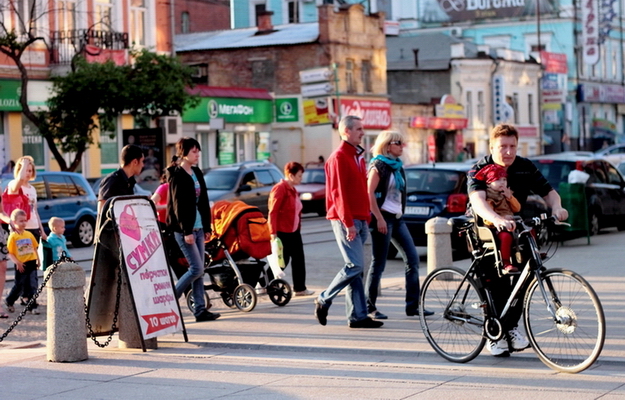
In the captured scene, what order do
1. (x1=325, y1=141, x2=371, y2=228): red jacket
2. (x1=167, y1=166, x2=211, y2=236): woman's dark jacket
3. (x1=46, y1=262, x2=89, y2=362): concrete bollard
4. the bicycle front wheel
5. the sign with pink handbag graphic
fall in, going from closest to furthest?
the bicycle front wheel
(x1=46, y1=262, x2=89, y2=362): concrete bollard
the sign with pink handbag graphic
(x1=325, y1=141, x2=371, y2=228): red jacket
(x1=167, y1=166, x2=211, y2=236): woman's dark jacket

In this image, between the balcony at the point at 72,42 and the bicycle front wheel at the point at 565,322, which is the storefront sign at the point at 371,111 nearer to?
the balcony at the point at 72,42

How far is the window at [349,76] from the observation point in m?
54.1

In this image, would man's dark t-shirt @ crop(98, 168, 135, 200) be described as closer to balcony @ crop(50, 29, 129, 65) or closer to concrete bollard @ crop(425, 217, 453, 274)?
concrete bollard @ crop(425, 217, 453, 274)

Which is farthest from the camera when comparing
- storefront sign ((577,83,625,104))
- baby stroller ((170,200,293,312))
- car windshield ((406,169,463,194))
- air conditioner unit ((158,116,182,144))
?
storefront sign ((577,83,625,104))

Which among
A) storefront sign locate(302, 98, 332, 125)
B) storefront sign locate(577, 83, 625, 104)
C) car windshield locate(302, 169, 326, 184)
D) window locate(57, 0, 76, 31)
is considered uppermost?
window locate(57, 0, 76, 31)

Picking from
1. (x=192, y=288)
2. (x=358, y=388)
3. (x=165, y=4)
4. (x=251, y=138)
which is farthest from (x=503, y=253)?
(x=251, y=138)

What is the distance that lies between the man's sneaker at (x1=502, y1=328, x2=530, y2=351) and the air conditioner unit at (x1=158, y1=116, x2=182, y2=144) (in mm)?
33180

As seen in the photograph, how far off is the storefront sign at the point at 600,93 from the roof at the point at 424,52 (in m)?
11.1

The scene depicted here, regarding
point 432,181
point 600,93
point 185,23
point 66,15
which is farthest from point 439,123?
point 432,181

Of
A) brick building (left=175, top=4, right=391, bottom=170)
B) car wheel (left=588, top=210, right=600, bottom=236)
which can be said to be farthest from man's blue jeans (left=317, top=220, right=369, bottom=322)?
brick building (left=175, top=4, right=391, bottom=170)

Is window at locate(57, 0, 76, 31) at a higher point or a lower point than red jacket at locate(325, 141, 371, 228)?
higher

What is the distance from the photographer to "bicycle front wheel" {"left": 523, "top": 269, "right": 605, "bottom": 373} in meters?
7.36

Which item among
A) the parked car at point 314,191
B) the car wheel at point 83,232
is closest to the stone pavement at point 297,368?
the car wheel at point 83,232

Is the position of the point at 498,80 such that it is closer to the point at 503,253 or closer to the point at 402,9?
the point at 402,9
